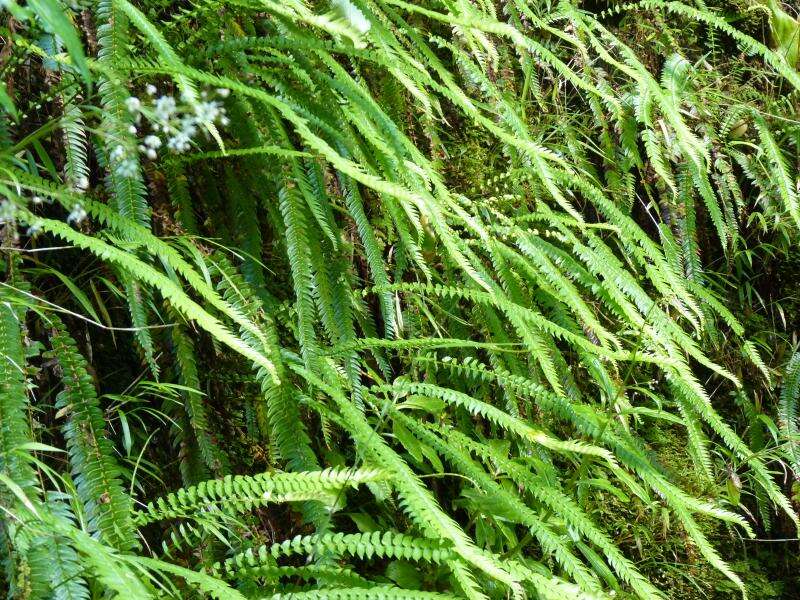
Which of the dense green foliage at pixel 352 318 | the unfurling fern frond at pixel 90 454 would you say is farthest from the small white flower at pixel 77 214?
the unfurling fern frond at pixel 90 454

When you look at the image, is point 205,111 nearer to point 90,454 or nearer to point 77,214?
point 77,214

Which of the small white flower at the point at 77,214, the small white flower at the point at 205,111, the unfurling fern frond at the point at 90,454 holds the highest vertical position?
the small white flower at the point at 205,111

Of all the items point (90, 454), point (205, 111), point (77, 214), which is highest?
point (205, 111)

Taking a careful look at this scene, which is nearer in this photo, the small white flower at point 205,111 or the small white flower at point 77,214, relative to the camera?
the small white flower at point 77,214

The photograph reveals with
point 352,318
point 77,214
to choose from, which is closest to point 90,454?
point 77,214

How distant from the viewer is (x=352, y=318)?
5.27 feet

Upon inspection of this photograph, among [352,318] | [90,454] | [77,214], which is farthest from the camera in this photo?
[352,318]

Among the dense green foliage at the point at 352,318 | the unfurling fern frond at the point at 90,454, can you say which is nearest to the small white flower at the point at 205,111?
the dense green foliage at the point at 352,318

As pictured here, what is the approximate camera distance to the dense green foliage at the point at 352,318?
1.13 metres

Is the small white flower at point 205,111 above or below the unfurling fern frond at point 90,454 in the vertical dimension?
above

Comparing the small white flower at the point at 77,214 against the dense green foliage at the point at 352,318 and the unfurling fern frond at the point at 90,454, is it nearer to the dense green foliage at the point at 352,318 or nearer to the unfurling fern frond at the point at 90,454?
the dense green foliage at the point at 352,318

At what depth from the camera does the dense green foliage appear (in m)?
1.13

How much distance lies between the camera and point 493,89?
1.93 meters

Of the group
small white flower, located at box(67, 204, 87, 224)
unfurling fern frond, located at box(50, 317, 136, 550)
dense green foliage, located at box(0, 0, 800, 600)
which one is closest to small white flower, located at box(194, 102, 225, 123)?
Answer: dense green foliage, located at box(0, 0, 800, 600)
